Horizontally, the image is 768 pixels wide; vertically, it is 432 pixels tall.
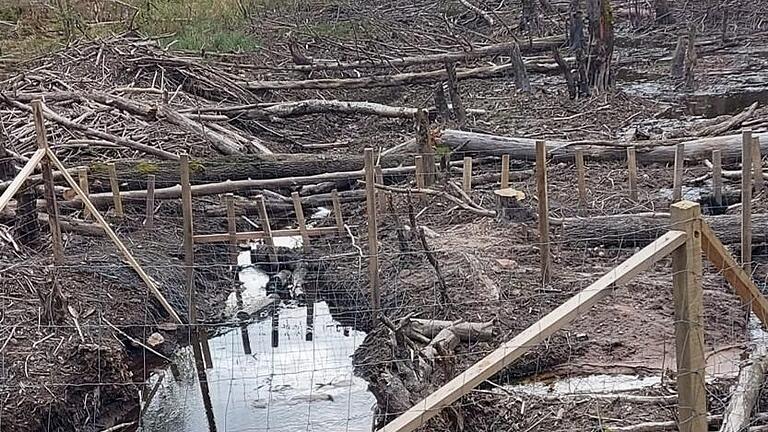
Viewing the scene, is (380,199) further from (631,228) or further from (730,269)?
(730,269)

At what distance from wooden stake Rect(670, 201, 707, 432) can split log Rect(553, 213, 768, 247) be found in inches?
165

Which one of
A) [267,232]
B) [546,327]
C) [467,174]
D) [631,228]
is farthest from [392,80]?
[546,327]

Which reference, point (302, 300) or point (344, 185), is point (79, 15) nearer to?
point (344, 185)

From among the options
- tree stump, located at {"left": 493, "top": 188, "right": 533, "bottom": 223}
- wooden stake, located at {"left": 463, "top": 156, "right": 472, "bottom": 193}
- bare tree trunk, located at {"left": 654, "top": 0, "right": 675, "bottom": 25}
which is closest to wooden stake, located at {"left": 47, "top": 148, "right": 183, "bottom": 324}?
tree stump, located at {"left": 493, "top": 188, "right": 533, "bottom": 223}

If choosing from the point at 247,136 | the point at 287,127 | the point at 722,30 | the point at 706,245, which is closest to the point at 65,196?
the point at 247,136

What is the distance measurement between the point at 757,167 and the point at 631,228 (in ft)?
4.74

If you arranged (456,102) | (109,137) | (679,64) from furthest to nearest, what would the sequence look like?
(679,64)
(456,102)
(109,137)

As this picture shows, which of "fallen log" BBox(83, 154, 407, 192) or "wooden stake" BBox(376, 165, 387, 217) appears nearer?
"wooden stake" BBox(376, 165, 387, 217)

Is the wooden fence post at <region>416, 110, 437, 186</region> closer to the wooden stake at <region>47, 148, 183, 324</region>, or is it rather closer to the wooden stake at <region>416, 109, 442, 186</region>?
the wooden stake at <region>416, 109, 442, 186</region>

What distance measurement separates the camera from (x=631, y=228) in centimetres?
798

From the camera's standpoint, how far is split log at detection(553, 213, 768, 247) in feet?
25.5

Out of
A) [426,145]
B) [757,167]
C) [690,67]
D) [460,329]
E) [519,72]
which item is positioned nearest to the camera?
[460,329]

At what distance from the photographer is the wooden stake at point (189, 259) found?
7.35m

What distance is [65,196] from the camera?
9258 mm
